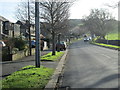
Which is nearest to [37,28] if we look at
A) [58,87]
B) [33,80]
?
[33,80]

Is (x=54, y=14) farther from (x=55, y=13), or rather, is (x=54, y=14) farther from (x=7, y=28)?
Result: (x=7, y=28)

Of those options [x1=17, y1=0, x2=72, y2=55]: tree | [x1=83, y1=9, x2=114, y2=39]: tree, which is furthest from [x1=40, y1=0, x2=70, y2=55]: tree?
[x1=83, y1=9, x2=114, y2=39]: tree

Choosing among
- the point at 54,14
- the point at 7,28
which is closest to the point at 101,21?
the point at 7,28

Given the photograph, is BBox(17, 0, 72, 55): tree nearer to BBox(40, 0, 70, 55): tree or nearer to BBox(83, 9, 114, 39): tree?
→ BBox(40, 0, 70, 55): tree

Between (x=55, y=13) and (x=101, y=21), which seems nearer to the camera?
(x=55, y=13)

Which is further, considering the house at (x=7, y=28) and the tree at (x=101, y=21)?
the tree at (x=101, y=21)

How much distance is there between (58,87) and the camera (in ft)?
26.6

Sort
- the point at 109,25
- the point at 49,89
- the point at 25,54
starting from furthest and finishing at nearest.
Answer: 1. the point at 109,25
2. the point at 25,54
3. the point at 49,89

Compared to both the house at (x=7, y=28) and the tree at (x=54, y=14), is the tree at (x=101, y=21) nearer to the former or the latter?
the house at (x=7, y=28)

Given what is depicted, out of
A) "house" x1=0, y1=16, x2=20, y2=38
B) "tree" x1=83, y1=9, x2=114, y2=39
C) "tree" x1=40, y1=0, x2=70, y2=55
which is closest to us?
"tree" x1=40, y1=0, x2=70, y2=55

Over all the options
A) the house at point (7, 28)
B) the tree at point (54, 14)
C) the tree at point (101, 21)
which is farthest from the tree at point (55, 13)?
the tree at point (101, 21)

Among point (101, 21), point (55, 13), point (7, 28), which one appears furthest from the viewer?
point (101, 21)

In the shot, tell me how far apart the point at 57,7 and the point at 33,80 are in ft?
43.4

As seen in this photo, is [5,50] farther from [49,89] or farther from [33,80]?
[49,89]
